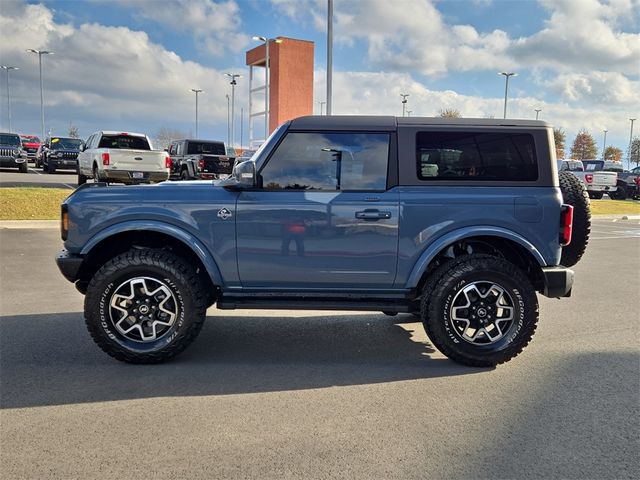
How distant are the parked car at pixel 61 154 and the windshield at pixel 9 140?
1.43 meters

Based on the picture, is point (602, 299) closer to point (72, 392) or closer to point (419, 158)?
point (419, 158)

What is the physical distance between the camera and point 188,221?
14.4 ft

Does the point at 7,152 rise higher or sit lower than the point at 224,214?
higher

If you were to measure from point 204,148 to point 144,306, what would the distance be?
17949mm

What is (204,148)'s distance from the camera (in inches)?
848

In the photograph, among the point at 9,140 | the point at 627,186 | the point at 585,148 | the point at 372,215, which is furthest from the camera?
the point at 585,148

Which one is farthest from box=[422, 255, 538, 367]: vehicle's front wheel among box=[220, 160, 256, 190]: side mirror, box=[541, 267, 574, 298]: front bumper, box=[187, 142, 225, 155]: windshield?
box=[187, 142, 225, 155]: windshield

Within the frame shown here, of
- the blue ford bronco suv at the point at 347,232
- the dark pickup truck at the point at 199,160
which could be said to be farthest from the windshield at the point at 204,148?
the blue ford bronco suv at the point at 347,232

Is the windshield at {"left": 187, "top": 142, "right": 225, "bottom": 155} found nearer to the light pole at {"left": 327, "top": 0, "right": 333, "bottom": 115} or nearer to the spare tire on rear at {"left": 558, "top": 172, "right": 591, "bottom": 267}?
the light pole at {"left": 327, "top": 0, "right": 333, "bottom": 115}

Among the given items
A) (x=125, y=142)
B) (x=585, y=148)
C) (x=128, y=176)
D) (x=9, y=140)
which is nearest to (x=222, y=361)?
(x=128, y=176)

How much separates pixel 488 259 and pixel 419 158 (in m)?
1.02

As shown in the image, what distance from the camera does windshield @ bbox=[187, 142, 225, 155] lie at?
21.5 meters

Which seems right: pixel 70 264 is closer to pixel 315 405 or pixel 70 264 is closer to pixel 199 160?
pixel 315 405

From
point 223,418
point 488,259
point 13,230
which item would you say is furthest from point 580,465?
point 13,230
